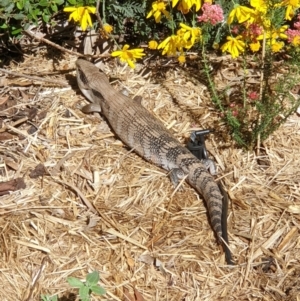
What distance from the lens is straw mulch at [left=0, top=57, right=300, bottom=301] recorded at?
14.0ft

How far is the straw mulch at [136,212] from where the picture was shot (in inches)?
168

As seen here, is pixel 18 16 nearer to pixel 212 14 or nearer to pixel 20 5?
pixel 20 5

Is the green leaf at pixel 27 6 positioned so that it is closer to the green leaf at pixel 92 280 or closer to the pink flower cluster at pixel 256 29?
the pink flower cluster at pixel 256 29

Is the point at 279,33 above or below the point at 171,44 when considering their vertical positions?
above

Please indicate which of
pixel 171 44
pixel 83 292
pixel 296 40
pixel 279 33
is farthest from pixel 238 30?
pixel 83 292

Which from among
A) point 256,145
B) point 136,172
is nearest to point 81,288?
point 136,172

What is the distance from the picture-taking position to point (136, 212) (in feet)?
15.4

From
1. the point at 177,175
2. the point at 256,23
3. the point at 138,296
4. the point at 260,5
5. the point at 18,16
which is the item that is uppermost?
the point at 260,5

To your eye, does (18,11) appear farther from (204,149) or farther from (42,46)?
(204,149)

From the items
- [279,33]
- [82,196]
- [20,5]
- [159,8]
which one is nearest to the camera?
[279,33]

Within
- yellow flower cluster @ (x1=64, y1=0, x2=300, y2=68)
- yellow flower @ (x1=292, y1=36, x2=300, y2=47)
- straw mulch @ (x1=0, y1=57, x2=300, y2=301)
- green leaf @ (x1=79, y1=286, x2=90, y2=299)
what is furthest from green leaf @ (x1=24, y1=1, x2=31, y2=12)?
green leaf @ (x1=79, y1=286, x2=90, y2=299)

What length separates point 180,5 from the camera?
4.93m

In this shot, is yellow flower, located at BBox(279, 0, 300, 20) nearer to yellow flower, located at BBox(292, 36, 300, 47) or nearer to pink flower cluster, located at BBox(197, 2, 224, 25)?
yellow flower, located at BBox(292, 36, 300, 47)

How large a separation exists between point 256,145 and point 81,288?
2.00 m
